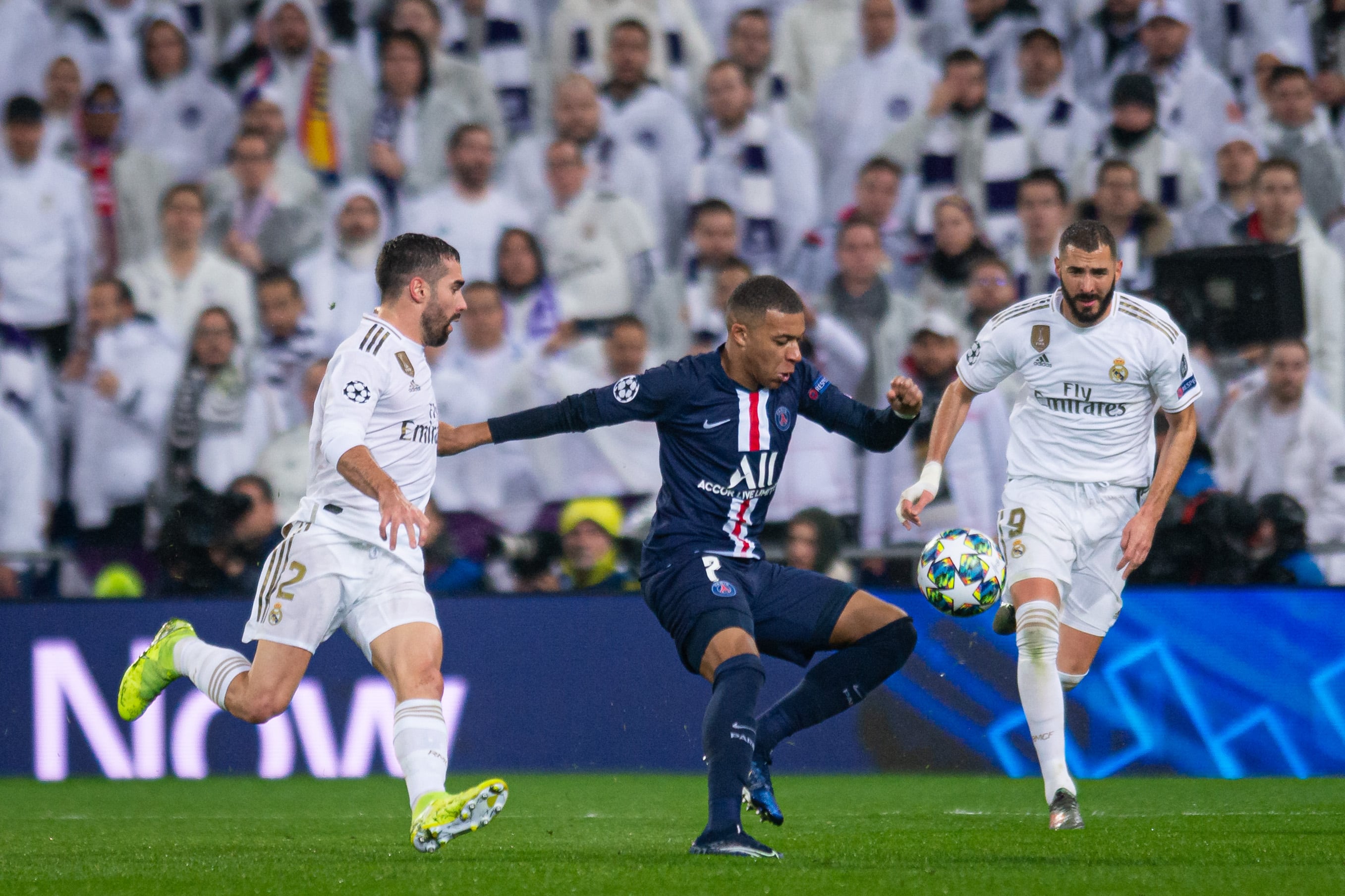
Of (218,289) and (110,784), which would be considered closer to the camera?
(110,784)

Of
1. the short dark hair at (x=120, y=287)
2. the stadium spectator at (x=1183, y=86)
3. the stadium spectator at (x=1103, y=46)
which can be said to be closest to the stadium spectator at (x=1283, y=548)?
the stadium spectator at (x=1183, y=86)

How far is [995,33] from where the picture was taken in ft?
37.8

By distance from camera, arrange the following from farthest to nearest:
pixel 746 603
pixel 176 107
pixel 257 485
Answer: pixel 176 107, pixel 257 485, pixel 746 603

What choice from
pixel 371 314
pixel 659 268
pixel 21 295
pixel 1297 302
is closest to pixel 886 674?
pixel 371 314

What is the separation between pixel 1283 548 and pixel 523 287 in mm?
4623

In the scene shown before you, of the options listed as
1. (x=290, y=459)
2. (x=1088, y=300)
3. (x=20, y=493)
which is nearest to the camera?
(x=1088, y=300)

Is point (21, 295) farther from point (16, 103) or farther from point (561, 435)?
point (561, 435)

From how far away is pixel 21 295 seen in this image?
36.2ft

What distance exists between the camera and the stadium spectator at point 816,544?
366 inches

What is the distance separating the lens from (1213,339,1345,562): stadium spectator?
9312 mm

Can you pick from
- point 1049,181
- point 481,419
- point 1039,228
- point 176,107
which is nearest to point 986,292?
point 1039,228

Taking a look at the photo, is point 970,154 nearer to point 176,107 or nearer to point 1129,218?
point 1129,218

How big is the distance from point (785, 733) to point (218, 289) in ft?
20.5

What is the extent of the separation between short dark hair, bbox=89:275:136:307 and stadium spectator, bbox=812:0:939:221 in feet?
14.6
